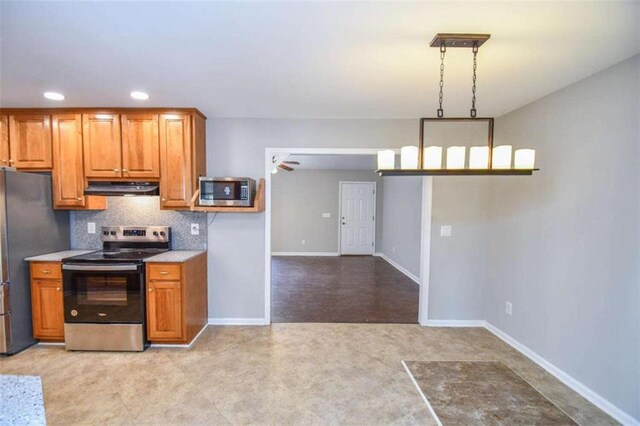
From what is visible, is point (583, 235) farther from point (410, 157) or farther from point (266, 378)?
point (266, 378)

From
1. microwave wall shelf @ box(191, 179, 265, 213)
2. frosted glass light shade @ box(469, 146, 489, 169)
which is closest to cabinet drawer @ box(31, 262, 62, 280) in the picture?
microwave wall shelf @ box(191, 179, 265, 213)

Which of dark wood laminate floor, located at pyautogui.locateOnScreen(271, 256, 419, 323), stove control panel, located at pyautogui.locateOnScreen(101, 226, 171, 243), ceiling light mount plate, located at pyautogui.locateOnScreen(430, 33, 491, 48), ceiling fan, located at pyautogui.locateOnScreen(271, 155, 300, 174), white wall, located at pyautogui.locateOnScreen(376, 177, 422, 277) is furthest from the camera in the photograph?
white wall, located at pyautogui.locateOnScreen(376, 177, 422, 277)

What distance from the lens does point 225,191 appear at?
3.24m

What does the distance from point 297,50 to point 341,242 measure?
671 cm

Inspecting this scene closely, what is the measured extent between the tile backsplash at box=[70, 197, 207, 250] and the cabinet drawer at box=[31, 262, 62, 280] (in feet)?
1.92

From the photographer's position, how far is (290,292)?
5.04 meters

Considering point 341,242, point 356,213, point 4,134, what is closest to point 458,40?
point 4,134

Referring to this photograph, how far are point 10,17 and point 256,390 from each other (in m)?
2.82

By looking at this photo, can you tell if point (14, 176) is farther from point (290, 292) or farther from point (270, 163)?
point (290, 292)

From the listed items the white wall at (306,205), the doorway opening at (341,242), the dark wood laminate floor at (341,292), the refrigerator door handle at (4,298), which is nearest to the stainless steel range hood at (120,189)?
the refrigerator door handle at (4,298)

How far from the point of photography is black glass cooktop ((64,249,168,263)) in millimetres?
2949

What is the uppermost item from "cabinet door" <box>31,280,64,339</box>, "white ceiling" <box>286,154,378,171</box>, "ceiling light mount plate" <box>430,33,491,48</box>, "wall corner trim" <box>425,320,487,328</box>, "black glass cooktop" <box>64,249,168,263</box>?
"ceiling light mount plate" <box>430,33,491,48</box>

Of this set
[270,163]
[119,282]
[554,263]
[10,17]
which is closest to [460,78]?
[554,263]

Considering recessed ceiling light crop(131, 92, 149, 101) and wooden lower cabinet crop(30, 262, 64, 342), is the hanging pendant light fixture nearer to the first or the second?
recessed ceiling light crop(131, 92, 149, 101)
